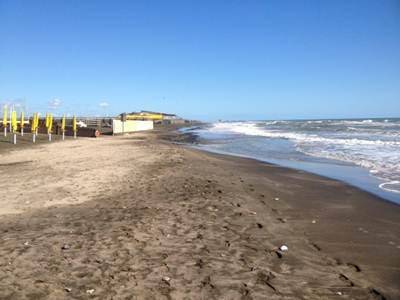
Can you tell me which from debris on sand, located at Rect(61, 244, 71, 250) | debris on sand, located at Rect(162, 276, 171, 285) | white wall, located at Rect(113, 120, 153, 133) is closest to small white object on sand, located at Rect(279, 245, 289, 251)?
debris on sand, located at Rect(162, 276, 171, 285)

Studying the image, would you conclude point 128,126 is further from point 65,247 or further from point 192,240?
point 65,247

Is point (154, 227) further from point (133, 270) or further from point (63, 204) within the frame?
point (63, 204)

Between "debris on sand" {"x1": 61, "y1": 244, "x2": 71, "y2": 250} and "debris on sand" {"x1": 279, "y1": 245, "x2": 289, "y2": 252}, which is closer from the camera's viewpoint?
"debris on sand" {"x1": 61, "y1": 244, "x2": 71, "y2": 250}

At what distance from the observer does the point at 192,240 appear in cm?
609

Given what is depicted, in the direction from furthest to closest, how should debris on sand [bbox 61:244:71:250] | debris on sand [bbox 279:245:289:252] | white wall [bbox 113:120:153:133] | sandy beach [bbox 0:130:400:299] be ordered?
white wall [bbox 113:120:153:133] < debris on sand [bbox 279:245:289:252] < debris on sand [bbox 61:244:71:250] < sandy beach [bbox 0:130:400:299]

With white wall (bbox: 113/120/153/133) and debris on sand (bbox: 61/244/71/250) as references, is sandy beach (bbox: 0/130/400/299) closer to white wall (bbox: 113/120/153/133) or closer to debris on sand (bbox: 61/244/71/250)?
debris on sand (bbox: 61/244/71/250)

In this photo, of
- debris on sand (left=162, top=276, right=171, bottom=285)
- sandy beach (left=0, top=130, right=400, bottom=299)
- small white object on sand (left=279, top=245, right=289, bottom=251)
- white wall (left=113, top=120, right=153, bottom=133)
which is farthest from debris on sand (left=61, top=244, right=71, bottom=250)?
white wall (left=113, top=120, right=153, bottom=133)

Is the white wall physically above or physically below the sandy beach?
above

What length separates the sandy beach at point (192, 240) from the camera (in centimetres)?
447

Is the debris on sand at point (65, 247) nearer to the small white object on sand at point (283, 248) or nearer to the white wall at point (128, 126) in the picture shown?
the small white object on sand at point (283, 248)

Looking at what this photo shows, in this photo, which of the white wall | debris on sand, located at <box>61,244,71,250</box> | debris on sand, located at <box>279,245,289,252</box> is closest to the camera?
debris on sand, located at <box>61,244,71,250</box>

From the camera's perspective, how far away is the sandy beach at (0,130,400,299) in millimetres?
4473

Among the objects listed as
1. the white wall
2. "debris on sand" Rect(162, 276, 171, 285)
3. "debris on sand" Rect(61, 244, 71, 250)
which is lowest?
"debris on sand" Rect(162, 276, 171, 285)

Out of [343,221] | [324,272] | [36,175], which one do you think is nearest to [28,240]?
[324,272]
